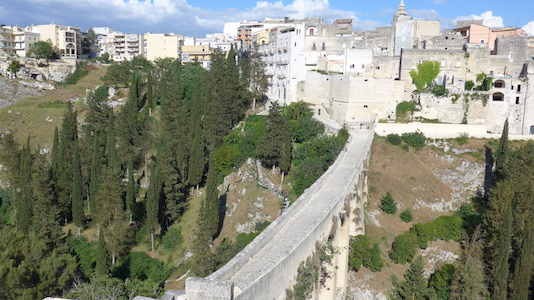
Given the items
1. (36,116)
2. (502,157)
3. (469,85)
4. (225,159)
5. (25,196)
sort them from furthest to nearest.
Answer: (36,116), (469,85), (225,159), (502,157), (25,196)

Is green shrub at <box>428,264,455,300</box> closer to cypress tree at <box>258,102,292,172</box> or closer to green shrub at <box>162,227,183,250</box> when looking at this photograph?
cypress tree at <box>258,102,292,172</box>

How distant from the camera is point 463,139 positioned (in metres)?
32.7

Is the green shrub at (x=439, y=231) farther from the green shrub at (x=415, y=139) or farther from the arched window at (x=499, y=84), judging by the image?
the arched window at (x=499, y=84)

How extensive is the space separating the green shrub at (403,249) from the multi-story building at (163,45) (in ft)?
182

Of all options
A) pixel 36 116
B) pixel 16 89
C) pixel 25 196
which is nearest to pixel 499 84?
pixel 25 196

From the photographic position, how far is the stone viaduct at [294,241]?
10.8m

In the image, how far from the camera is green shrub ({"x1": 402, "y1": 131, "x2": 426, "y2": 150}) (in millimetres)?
32844

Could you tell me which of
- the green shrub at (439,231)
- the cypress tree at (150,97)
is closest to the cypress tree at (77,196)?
the cypress tree at (150,97)

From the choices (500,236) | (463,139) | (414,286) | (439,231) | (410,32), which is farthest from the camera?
(410,32)

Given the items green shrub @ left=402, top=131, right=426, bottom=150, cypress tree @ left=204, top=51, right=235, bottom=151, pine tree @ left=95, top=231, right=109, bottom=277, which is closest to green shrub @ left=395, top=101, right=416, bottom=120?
green shrub @ left=402, top=131, right=426, bottom=150

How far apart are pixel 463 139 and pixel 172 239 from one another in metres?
21.6

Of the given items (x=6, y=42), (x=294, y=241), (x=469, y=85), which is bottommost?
(x=294, y=241)

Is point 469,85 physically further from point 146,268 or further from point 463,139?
point 146,268

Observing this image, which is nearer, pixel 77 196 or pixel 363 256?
pixel 363 256
